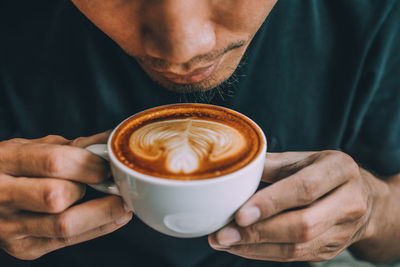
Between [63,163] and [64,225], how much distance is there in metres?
0.16

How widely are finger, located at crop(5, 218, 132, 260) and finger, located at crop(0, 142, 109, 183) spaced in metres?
0.19

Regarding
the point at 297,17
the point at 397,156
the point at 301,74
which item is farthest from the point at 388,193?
the point at 297,17

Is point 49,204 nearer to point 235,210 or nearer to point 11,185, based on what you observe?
point 11,185

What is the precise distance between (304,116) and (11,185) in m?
0.96

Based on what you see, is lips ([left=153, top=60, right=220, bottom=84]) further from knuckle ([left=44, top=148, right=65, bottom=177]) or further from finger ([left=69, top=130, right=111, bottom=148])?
knuckle ([left=44, top=148, right=65, bottom=177])

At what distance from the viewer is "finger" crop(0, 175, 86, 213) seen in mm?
673

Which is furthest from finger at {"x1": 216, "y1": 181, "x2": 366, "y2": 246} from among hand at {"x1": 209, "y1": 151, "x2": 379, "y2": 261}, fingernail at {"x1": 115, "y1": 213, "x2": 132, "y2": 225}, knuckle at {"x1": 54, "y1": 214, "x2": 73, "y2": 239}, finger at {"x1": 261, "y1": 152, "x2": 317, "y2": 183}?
knuckle at {"x1": 54, "y1": 214, "x2": 73, "y2": 239}

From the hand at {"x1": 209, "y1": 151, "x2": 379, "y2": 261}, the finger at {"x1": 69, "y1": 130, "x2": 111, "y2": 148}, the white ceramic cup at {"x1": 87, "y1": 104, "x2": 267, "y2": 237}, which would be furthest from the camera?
the finger at {"x1": 69, "y1": 130, "x2": 111, "y2": 148}

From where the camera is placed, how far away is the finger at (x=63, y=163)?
0.66m

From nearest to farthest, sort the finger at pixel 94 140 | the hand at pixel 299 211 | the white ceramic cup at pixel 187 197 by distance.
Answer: the white ceramic cup at pixel 187 197 → the hand at pixel 299 211 → the finger at pixel 94 140

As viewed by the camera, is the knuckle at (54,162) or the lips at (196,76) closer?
the knuckle at (54,162)

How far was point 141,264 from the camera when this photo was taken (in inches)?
44.0

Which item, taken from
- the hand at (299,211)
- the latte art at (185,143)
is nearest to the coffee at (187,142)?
the latte art at (185,143)

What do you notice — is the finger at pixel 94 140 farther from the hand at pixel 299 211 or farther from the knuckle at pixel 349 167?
the knuckle at pixel 349 167
